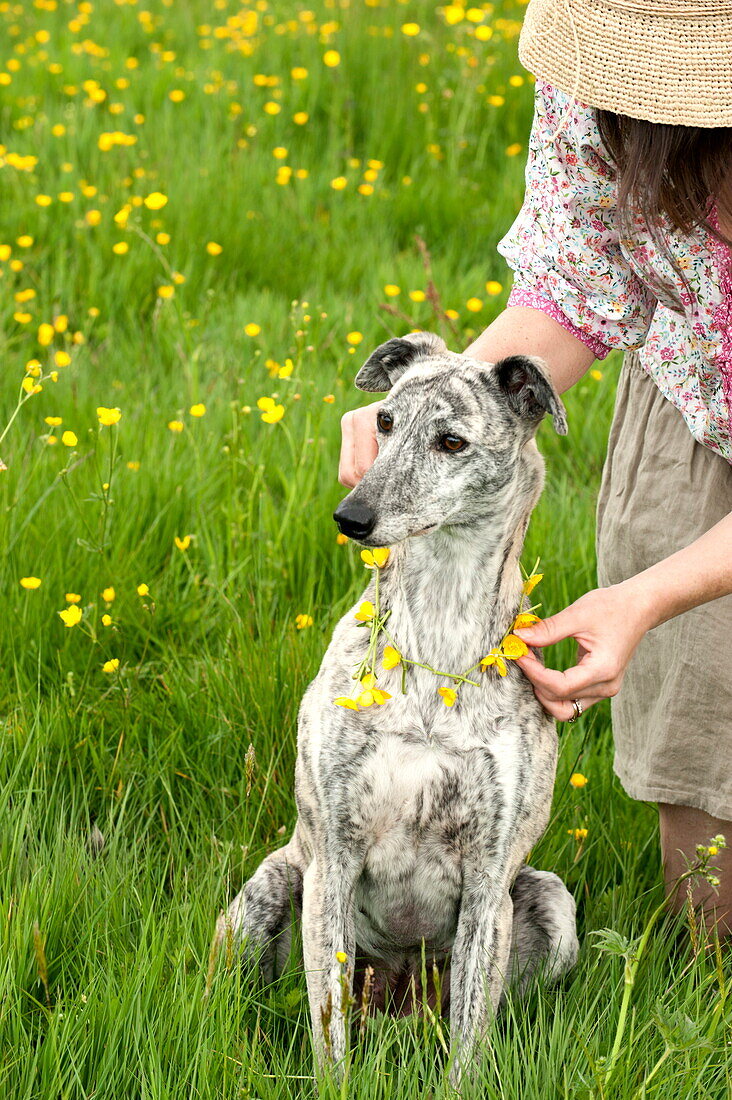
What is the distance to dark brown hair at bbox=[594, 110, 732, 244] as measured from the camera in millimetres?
2586

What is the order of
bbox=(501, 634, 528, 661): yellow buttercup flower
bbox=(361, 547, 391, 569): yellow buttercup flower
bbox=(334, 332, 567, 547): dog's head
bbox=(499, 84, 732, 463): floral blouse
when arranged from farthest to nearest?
1. bbox=(499, 84, 732, 463): floral blouse
2. bbox=(361, 547, 391, 569): yellow buttercup flower
3. bbox=(501, 634, 528, 661): yellow buttercup flower
4. bbox=(334, 332, 567, 547): dog's head

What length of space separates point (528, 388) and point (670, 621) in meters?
1.02

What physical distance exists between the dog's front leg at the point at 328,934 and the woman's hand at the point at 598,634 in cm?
65

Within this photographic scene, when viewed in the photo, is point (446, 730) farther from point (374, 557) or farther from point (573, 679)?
point (374, 557)

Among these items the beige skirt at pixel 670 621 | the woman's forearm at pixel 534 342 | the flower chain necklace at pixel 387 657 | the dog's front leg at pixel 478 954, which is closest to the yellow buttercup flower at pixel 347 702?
the flower chain necklace at pixel 387 657

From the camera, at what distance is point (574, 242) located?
3.11m

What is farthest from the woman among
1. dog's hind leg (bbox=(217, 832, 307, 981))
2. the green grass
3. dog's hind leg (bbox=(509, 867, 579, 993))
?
dog's hind leg (bbox=(217, 832, 307, 981))

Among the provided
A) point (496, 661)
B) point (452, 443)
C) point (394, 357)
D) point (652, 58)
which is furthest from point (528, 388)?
point (652, 58)

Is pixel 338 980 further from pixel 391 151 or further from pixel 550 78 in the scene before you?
pixel 391 151

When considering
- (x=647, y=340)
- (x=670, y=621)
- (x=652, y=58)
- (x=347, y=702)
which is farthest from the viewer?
(x=670, y=621)

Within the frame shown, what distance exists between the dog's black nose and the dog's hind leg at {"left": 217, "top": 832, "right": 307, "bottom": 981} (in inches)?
36.4

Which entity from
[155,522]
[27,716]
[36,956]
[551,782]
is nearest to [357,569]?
[155,522]

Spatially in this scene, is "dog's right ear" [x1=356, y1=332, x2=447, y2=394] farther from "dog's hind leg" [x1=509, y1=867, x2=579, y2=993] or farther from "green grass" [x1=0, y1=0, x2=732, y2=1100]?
"dog's hind leg" [x1=509, y1=867, x2=579, y2=993]

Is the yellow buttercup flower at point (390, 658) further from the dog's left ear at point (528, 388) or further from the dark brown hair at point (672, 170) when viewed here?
the dark brown hair at point (672, 170)
